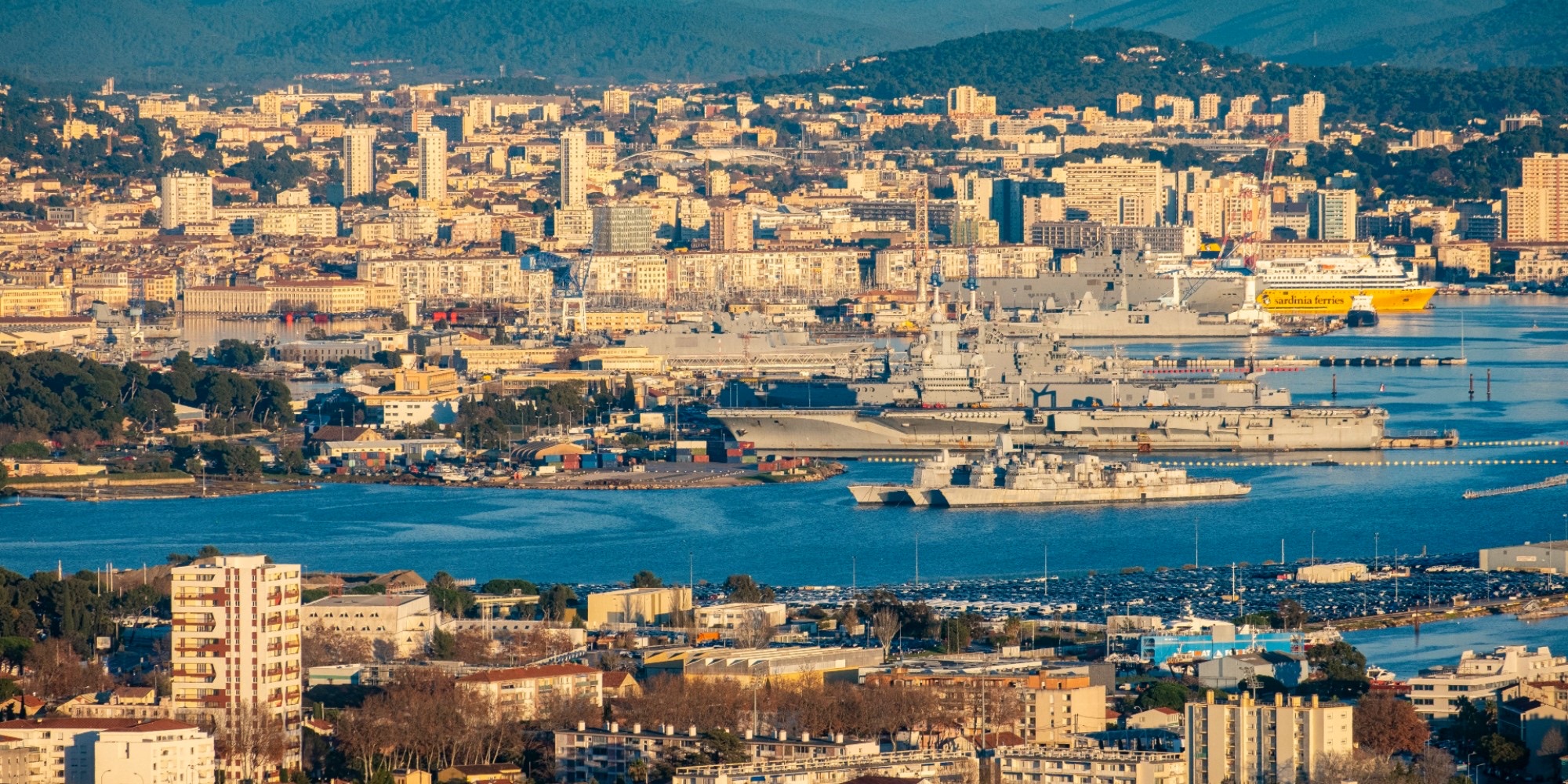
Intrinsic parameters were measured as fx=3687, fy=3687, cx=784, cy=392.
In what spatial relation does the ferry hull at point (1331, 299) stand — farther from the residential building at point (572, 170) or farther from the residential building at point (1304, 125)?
the residential building at point (1304, 125)

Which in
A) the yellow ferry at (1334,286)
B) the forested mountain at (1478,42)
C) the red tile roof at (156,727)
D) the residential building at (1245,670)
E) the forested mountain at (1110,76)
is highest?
the forested mountain at (1478,42)

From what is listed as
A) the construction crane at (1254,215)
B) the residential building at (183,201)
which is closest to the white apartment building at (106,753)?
the construction crane at (1254,215)

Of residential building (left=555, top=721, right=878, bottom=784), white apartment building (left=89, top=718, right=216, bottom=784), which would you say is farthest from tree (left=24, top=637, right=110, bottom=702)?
residential building (left=555, top=721, right=878, bottom=784)

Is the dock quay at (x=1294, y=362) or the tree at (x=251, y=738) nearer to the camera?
the tree at (x=251, y=738)

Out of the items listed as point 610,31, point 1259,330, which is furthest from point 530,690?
point 610,31

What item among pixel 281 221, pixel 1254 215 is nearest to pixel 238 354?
pixel 281 221
